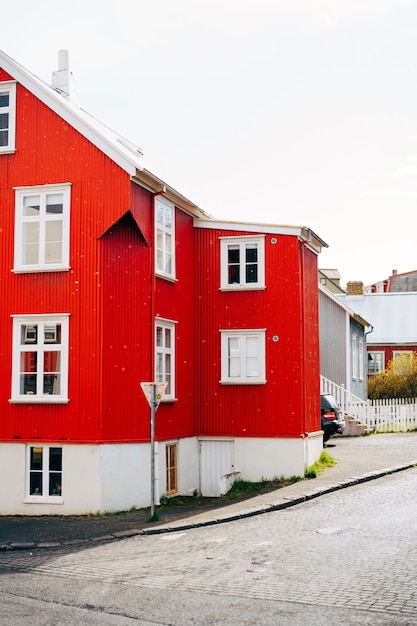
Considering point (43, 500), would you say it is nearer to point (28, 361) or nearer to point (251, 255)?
point (28, 361)

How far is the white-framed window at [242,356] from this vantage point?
22.1m

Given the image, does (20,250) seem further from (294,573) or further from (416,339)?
(416,339)

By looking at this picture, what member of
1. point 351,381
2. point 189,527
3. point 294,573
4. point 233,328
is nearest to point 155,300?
point 233,328

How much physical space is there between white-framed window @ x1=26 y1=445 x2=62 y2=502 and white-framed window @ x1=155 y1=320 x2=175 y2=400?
3.26 m

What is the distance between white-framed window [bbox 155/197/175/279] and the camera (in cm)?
2055

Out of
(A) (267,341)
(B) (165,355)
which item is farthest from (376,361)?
(B) (165,355)

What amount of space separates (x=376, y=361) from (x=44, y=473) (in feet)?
127

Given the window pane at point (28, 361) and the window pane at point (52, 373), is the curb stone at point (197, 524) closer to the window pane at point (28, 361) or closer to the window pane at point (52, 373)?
the window pane at point (52, 373)

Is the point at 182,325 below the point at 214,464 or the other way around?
the other way around

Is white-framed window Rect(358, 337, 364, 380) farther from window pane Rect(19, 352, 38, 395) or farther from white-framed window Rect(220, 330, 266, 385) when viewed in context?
window pane Rect(19, 352, 38, 395)

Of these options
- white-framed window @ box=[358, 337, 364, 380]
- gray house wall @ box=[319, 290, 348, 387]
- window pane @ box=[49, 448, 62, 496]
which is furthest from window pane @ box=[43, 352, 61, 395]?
white-framed window @ box=[358, 337, 364, 380]

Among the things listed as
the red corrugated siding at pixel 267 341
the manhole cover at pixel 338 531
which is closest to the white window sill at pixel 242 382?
the red corrugated siding at pixel 267 341

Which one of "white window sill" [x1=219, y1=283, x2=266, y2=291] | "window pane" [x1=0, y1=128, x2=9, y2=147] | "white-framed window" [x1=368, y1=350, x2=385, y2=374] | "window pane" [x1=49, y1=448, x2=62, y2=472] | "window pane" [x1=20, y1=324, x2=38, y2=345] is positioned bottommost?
"window pane" [x1=49, y1=448, x2=62, y2=472]

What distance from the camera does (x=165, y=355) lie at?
2112 centimetres
